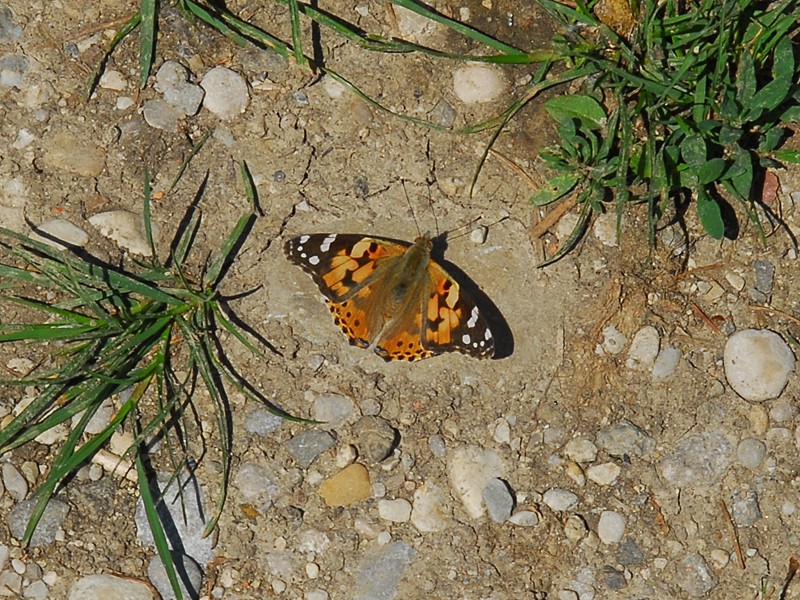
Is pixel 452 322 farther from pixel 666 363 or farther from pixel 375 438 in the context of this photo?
pixel 666 363

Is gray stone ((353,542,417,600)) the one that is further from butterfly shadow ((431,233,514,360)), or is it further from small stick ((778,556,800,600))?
small stick ((778,556,800,600))

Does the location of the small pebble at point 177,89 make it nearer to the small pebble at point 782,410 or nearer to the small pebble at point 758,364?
the small pebble at point 758,364

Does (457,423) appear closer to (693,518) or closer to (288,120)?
(693,518)

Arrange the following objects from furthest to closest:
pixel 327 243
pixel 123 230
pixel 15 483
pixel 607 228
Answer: pixel 607 228 → pixel 123 230 → pixel 327 243 → pixel 15 483

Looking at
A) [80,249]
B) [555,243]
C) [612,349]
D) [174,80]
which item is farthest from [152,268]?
[612,349]

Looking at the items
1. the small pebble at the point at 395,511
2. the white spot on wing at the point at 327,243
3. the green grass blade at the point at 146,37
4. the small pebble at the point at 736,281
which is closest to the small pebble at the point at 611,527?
the small pebble at the point at 395,511

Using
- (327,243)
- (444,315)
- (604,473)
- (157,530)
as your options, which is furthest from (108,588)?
(604,473)
